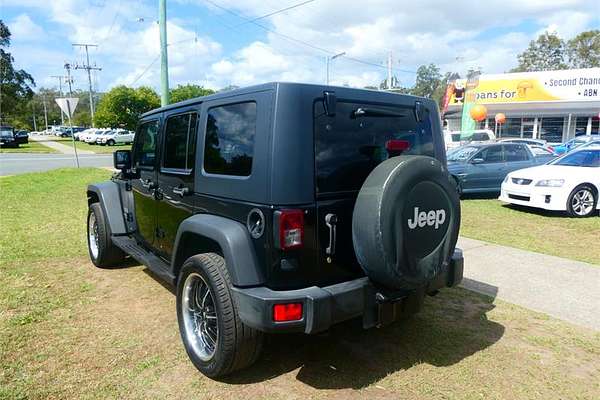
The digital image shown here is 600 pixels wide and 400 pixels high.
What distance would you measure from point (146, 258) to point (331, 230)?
7.42ft

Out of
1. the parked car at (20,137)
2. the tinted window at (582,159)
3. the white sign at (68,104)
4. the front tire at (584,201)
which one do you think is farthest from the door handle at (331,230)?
the parked car at (20,137)

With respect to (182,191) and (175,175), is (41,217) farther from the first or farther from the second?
(182,191)

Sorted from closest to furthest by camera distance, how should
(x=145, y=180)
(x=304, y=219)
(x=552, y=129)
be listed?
(x=304, y=219) → (x=145, y=180) → (x=552, y=129)

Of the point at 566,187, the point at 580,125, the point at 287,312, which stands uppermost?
the point at 580,125

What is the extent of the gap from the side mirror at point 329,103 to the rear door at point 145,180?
6.91 feet

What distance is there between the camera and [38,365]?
328 cm

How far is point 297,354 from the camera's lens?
3.49 metres

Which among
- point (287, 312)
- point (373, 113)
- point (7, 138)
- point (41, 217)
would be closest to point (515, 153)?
point (373, 113)

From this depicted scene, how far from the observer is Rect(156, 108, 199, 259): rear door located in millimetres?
3600

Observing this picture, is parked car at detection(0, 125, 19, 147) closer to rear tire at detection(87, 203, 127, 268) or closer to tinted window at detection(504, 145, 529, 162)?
rear tire at detection(87, 203, 127, 268)

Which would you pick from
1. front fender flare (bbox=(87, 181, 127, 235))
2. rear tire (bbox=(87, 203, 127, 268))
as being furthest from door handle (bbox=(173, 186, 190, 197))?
rear tire (bbox=(87, 203, 127, 268))

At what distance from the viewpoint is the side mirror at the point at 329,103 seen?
9.48 feet

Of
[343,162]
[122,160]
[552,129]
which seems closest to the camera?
[343,162]

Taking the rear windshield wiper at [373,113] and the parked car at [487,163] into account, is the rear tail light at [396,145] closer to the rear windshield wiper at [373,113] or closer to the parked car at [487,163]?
the rear windshield wiper at [373,113]
